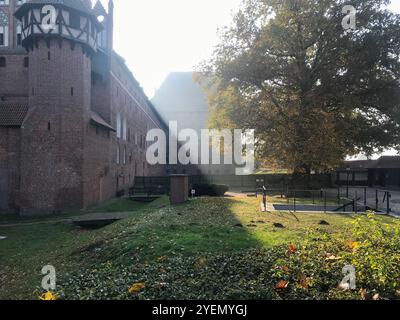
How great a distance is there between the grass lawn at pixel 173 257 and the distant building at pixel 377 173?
29801mm

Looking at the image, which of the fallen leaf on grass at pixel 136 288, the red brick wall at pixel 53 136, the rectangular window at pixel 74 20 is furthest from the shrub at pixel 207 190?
the fallen leaf on grass at pixel 136 288

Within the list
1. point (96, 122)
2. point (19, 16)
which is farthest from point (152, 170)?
point (19, 16)

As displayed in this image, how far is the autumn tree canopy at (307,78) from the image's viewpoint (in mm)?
19703

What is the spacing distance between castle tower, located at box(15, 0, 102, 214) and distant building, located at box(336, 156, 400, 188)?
A: 2963 cm

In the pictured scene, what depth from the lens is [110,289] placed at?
18.1 feet

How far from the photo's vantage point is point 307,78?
21672 mm

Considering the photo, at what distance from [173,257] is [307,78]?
18452 mm

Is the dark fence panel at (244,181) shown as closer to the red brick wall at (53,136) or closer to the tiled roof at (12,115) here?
the red brick wall at (53,136)

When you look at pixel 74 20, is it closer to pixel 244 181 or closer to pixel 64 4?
pixel 64 4

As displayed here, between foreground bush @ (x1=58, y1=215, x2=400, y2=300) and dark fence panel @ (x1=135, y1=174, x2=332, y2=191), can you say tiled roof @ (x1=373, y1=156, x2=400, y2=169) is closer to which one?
dark fence panel @ (x1=135, y1=174, x2=332, y2=191)

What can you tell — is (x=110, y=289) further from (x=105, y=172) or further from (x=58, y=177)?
(x=105, y=172)

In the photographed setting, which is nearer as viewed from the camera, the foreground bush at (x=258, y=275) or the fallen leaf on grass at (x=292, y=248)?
the foreground bush at (x=258, y=275)

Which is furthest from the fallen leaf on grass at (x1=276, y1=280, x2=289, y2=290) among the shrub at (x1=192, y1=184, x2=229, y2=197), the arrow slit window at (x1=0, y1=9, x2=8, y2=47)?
the arrow slit window at (x1=0, y1=9, x2=8, y2=47)

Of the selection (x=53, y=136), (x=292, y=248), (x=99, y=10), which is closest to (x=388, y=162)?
(x=99, y=10)
